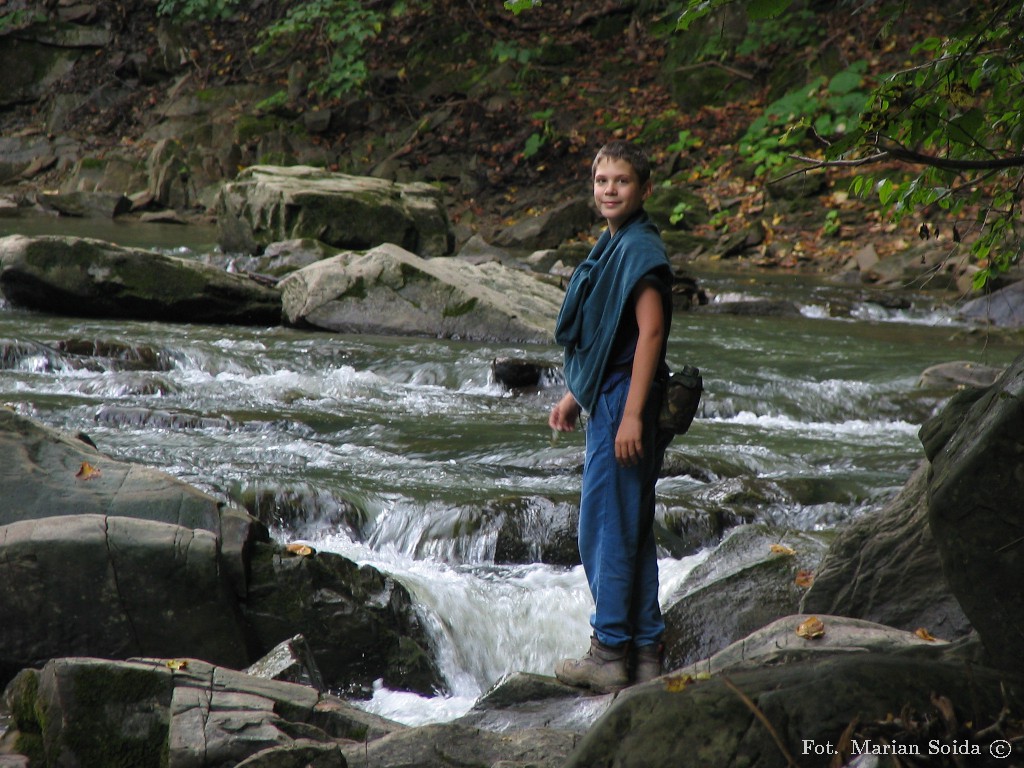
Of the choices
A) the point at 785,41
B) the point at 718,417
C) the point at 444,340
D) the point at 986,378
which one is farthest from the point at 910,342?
the point at 785,41

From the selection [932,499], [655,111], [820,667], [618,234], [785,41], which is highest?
[785,41]

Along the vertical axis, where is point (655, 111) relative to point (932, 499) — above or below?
above

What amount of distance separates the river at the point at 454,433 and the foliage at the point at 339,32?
13.9 metres

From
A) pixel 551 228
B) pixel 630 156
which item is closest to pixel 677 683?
pixel 630 156

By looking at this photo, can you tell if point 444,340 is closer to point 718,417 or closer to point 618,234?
point 718,417

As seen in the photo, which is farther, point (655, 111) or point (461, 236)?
point (655, 111)

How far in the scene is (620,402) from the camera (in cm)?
360

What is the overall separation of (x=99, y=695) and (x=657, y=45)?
22843 millimetres

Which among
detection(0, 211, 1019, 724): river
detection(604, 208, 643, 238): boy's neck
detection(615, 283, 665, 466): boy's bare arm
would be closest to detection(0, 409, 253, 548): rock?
detection(0, 211, 1019, 724): river

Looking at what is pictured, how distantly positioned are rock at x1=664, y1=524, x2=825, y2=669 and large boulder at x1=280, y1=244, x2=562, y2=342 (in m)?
6.63

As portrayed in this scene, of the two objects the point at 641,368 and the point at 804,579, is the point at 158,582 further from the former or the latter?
the point at 804,579

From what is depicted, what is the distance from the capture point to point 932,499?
255 centimetres

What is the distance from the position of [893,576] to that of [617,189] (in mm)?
1656

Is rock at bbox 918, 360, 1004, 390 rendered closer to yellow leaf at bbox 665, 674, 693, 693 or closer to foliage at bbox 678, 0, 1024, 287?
foliage at bbox 678, 0, 1024, 287
